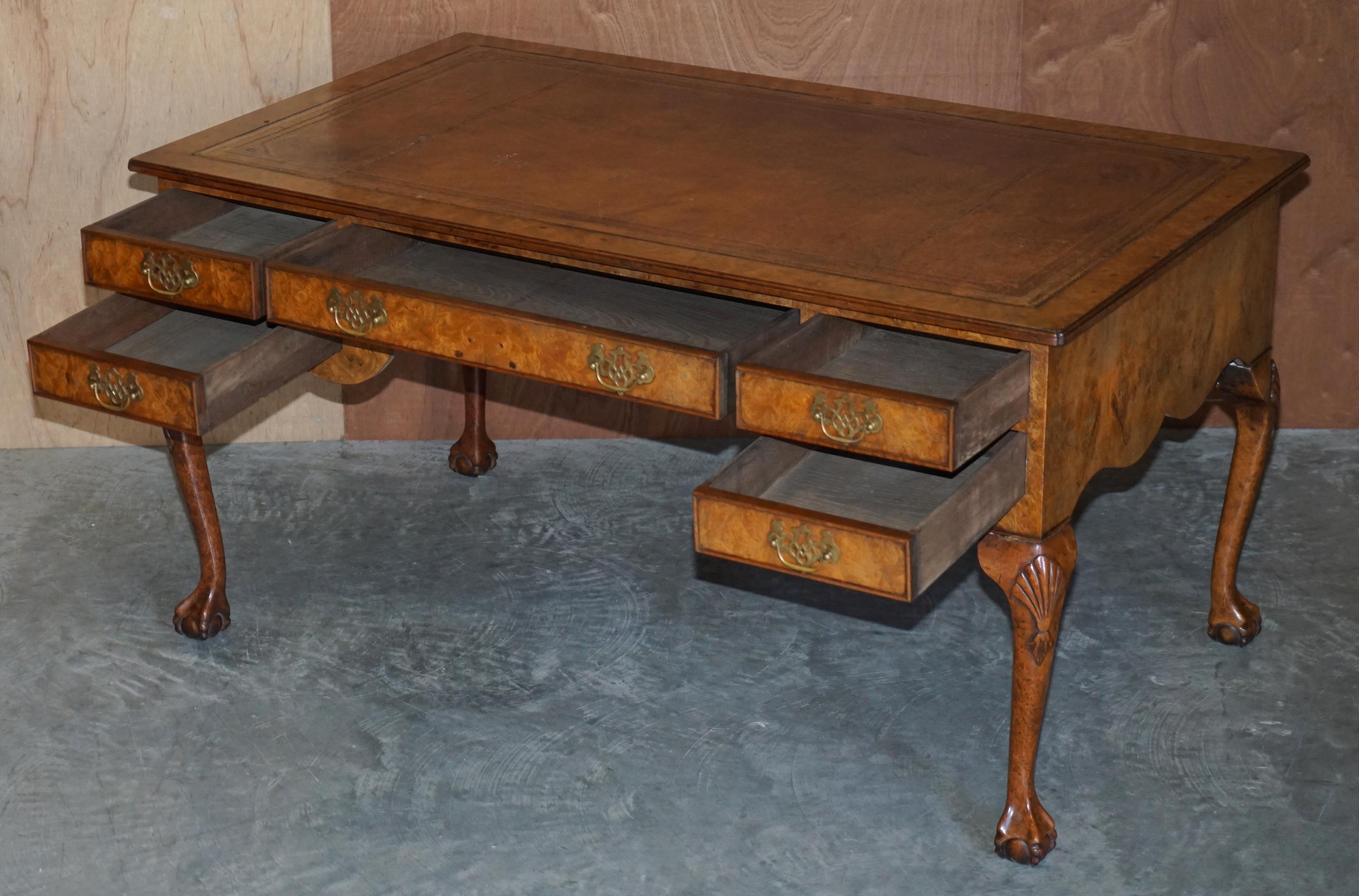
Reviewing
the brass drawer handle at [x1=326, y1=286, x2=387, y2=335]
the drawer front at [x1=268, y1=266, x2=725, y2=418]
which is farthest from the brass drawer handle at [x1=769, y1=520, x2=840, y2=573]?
the brass drawer handle at [x1=326, y1=286, x2=387, y2=335]

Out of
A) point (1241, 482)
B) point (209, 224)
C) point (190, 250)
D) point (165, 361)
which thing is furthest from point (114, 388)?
point (1241, 482)

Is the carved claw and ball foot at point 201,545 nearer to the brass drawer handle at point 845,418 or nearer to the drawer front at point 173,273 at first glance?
the drawer front at point 173,273

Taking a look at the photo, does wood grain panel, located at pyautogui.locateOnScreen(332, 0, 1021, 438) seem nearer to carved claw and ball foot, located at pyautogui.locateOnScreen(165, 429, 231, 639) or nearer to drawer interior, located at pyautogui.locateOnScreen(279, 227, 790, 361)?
drawer interior, located at pyautogui.locateOnScreen(279, 227, 790, 361)

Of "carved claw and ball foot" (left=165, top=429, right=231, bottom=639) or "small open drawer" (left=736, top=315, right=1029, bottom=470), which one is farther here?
"carved claw and ball foot" (left=165, top=429, right=231, bottom=639)

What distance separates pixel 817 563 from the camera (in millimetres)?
2619

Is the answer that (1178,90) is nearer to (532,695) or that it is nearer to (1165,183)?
(1165,183)

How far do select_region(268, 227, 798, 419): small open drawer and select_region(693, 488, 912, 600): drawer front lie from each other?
0.17 metres

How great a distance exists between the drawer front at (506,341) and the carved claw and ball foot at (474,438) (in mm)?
1140

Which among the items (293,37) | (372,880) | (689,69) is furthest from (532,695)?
(293,37)

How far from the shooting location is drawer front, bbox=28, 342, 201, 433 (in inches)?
123

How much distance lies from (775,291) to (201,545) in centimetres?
138

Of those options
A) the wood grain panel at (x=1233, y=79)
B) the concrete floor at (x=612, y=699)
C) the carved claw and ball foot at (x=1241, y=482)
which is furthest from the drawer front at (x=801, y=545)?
the wood grain panel at (x=1233, y=79)

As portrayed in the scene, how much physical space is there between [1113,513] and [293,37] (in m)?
2.04

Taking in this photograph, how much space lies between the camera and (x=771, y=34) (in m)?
4.09
